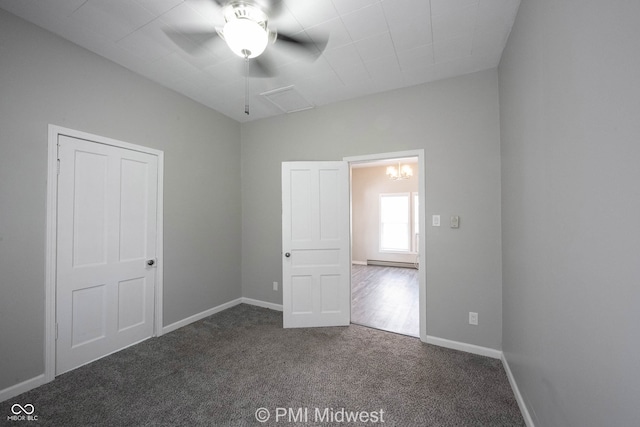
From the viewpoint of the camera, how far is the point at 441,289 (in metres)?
2.73

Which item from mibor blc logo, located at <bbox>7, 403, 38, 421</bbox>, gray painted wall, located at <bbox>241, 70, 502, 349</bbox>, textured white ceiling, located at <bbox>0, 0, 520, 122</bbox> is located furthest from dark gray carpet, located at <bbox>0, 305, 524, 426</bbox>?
textured white ceiling, located at <bbox>0, 0, 520, 122</bbox>

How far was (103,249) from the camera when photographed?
2477 millimetres

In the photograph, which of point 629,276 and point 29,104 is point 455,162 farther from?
point 29,104

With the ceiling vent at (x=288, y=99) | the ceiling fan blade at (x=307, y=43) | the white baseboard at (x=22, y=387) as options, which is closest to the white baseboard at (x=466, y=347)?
the ceiling fan blade at (x=307, y=43)

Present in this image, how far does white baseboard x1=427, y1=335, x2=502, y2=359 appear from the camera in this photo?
2.48 meters

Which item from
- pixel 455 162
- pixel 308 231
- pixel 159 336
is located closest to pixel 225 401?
pixel 159 336

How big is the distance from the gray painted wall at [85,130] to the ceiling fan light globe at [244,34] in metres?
1.73

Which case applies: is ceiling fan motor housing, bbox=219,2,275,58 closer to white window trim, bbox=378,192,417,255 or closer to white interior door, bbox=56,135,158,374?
white interior door, bbox=56,135,158,374

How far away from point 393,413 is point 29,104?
3.69m

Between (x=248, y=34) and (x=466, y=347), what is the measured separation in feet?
11.2

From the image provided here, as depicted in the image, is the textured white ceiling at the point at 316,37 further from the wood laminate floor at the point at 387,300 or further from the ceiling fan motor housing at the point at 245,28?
the wood laminate floor at the point at 387,300

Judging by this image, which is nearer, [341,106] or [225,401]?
[225,401]

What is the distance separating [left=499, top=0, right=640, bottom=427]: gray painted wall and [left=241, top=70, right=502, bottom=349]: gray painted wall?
688 mm

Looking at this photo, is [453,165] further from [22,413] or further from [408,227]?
[408,227]
